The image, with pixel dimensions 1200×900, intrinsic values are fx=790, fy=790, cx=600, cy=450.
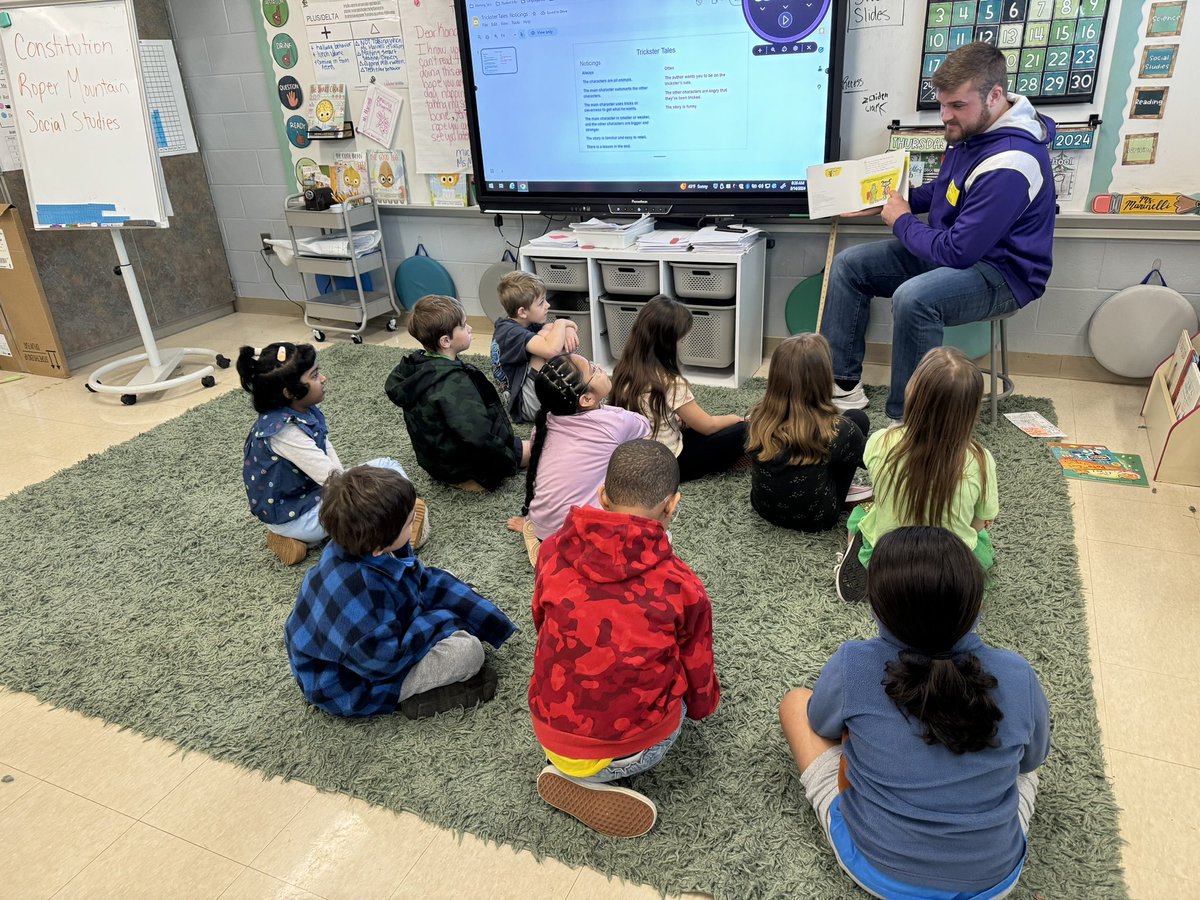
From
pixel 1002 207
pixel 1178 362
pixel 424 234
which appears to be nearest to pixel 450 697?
pixel 1002 207

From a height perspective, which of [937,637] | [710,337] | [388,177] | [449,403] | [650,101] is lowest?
[710,337]

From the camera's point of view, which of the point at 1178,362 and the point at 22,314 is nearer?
the point at 1178,362

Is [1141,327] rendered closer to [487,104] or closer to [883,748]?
[883,748]

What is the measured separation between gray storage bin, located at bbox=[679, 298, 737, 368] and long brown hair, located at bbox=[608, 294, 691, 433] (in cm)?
98

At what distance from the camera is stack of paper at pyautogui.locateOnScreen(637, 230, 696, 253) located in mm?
3402

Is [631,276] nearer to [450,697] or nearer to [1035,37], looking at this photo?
[1035,37]

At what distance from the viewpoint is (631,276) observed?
352 centimetres

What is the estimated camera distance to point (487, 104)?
3760 millimetres

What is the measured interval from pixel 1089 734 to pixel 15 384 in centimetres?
472

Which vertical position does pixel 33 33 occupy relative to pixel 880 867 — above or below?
above

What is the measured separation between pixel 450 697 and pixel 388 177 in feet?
10.8

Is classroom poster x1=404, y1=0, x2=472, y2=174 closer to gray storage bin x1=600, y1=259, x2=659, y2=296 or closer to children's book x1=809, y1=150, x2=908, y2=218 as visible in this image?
gray storage bin x1=600, y1=259, x2=659, y2=296

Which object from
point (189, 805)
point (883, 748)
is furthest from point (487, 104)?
point (883, 748)

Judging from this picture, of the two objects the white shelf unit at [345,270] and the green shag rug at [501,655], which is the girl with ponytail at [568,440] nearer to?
the green shag rug at [501,655]
